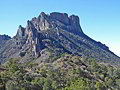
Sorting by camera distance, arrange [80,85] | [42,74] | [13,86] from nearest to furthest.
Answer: [13,86] → [80,85] → [42,74]

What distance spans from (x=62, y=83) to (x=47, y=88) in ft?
59.8

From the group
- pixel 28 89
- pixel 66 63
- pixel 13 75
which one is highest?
pixel 66 63

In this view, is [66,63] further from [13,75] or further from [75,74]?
[13,75]

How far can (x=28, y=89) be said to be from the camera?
353 feet

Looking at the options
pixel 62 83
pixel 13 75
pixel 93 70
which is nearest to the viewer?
pixel 13 75

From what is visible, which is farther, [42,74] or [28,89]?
[42,74]

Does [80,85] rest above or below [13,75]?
below

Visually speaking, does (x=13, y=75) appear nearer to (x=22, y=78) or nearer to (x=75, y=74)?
(x=22, y=78)

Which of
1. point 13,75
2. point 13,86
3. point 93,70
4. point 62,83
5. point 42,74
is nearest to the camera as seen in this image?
point 13,86

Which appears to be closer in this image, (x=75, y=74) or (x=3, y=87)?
(x=3, y=87)

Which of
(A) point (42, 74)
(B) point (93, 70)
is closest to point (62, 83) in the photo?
(A) point (42, 74)

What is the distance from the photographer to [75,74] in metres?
146

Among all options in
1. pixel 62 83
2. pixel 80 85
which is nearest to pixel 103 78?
pixel 62 83

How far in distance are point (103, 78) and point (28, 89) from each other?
70.5 metres
